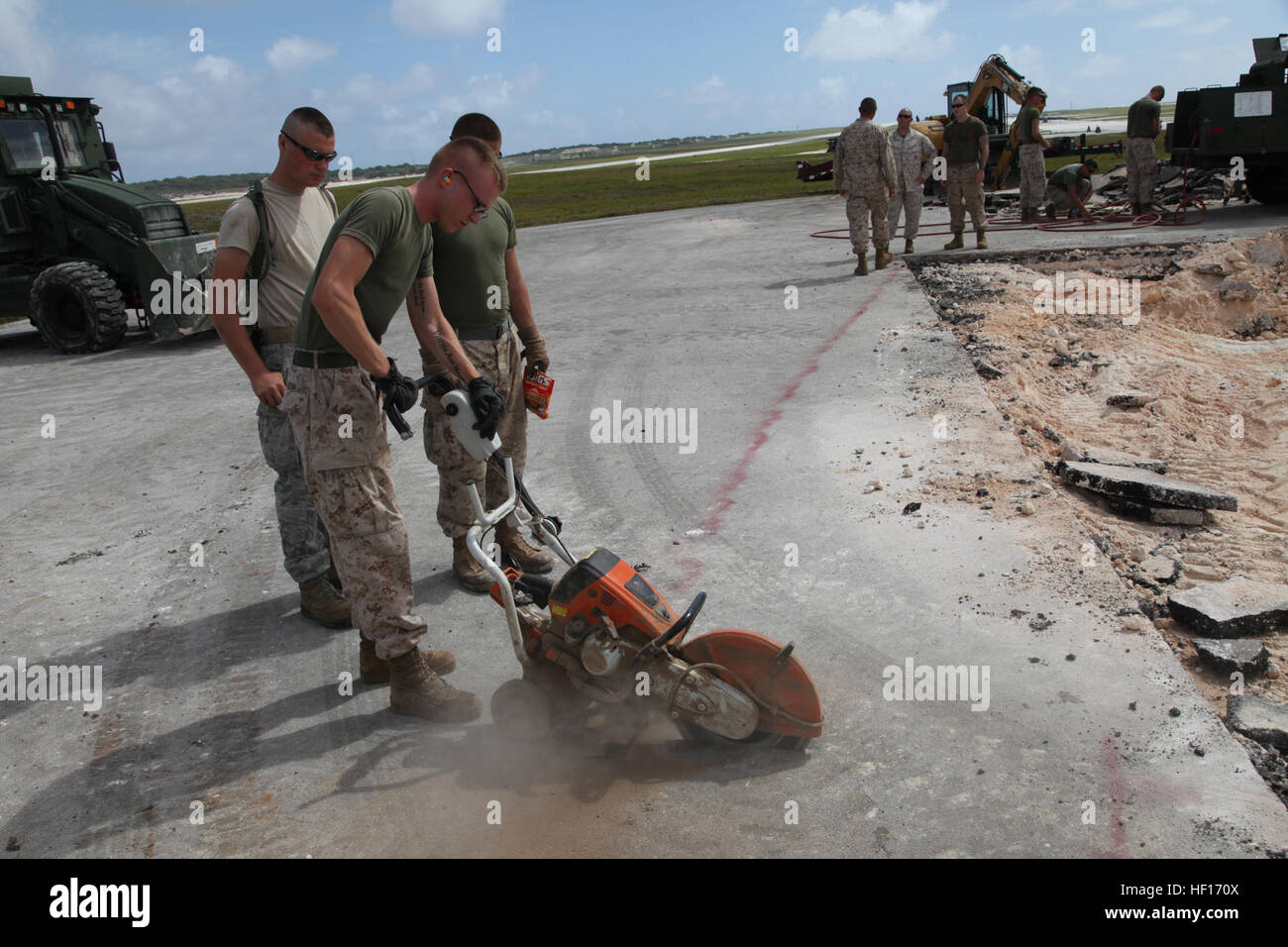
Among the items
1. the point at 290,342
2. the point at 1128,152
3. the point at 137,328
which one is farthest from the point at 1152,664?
the point at 1128,152

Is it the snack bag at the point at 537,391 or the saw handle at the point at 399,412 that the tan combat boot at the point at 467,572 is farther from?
the saw handle at the point at 399,412

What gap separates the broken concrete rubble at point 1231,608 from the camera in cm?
398

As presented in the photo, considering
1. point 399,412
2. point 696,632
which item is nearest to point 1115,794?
point 696,632

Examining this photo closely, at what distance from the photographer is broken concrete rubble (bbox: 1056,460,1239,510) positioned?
209 inches

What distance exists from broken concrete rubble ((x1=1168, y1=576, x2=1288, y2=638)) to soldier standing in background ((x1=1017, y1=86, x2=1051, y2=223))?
13.5 m

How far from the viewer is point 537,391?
16.2 ft

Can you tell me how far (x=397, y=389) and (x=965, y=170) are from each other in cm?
1192

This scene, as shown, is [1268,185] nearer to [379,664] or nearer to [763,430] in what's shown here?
[763,430]

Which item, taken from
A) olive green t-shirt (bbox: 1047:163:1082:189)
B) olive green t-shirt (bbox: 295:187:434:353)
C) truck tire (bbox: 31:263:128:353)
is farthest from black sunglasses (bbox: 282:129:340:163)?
olive green t-shirt (bbox: 1047:163:1082:189)

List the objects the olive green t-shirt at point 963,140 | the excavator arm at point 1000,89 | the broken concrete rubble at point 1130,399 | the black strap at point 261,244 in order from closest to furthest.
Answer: the black strap at point 261,244, the broken concrete rubble at point 1130,399, the olive green t-shirt at point 963,140, the excavator arm at point 1000,89

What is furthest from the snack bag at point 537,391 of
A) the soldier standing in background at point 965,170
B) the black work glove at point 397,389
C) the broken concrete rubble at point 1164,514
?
the soldier standing in background at point 965,170

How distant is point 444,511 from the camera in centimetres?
486

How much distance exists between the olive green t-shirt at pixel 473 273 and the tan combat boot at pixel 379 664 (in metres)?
1.66

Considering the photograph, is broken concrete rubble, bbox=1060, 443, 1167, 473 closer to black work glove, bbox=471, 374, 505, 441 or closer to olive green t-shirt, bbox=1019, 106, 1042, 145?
black work glove, bbox=471, 374, 505, 441
